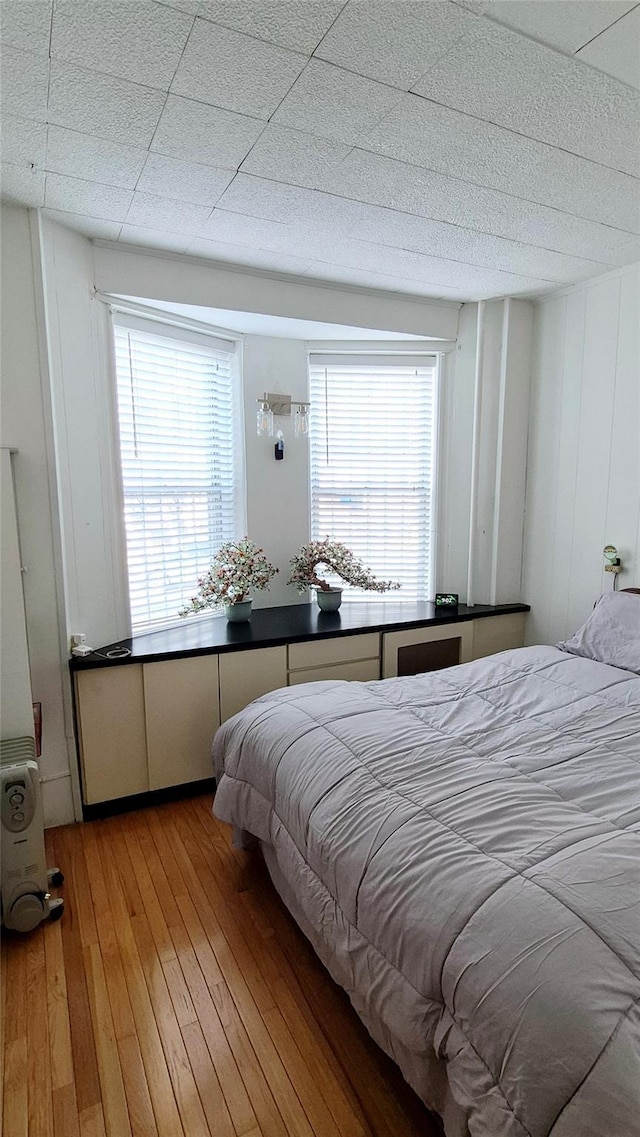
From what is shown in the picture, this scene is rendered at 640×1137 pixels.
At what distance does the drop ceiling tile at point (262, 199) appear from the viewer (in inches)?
82.0

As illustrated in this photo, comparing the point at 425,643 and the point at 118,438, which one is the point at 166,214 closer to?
the point at 118,438

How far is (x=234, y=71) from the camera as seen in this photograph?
151cm

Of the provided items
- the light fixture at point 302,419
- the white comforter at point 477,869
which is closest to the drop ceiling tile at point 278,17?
the white comforter at point 477,869

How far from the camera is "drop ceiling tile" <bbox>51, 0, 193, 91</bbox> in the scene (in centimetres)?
131

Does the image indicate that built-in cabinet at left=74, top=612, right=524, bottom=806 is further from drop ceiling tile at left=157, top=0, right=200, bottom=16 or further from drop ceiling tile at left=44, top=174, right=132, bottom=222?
drop ceiling tile at left=157, top=0, right=200, bottom=16

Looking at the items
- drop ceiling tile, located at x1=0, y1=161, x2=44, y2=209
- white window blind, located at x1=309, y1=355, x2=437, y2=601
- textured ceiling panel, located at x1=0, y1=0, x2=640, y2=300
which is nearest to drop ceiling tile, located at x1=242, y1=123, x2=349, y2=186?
textured ceiling panel, located at x1=0, y1=0, x2=640, y2=300

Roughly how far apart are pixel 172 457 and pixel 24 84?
1776 mm

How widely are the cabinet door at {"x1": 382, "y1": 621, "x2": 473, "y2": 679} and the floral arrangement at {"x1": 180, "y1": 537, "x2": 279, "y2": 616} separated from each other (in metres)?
0.85

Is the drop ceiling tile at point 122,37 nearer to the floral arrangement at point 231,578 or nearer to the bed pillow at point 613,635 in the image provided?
the floral arrangement at point 231,578

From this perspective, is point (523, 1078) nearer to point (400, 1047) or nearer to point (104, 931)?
point (400, 1047)

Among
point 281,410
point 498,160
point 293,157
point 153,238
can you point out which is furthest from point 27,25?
point 281,410

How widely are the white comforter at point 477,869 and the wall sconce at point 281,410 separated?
185 cm

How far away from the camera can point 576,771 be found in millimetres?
1646

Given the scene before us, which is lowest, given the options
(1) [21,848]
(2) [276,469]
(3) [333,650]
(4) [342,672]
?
(1) [21,848]
